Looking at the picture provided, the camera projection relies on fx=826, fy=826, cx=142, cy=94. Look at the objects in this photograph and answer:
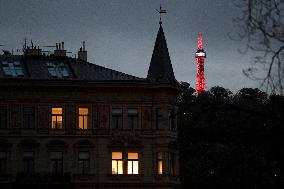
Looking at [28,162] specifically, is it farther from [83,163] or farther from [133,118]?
[133,118]

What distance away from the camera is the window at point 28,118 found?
57.8 metres

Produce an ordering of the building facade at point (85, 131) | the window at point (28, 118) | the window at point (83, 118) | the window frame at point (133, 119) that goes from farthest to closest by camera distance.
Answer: the window frame at point (133, 119), the window at point (83, 118), the window at point (28, 118), the building facade at point (85, 131)

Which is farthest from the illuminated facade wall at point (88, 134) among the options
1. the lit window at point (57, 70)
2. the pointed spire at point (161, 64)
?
the pointed spire at point (161, 64)

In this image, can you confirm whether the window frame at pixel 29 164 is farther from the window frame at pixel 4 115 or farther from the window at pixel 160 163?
the window at pixel 160 163

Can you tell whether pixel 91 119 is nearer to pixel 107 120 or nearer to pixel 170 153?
pixel 107 120

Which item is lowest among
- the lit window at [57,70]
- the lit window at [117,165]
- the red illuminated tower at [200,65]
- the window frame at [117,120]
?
the lit window at [117,165]

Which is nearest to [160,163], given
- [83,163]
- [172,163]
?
[172,163]

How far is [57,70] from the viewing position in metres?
60.5

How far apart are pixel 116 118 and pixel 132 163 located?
3.46 m

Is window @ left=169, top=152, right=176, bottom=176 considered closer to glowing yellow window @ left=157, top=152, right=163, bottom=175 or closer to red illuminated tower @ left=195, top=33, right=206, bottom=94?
glowing yellow window @ left=157, top=152, right=163, bottom=175

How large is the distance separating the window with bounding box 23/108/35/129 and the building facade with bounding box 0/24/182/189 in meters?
0.07

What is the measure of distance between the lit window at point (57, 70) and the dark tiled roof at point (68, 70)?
0.15 m

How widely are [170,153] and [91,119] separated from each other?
6.13m

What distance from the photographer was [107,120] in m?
58.3
